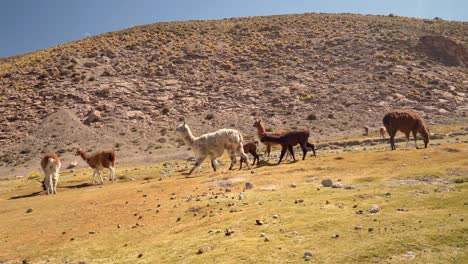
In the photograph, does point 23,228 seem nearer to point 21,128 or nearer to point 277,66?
point 21,128

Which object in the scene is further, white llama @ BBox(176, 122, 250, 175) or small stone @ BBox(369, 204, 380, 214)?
white llama @ BBox(176, 122, 250, 175)

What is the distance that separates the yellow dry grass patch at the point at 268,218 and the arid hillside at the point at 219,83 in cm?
2344

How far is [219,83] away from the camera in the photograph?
205 feet

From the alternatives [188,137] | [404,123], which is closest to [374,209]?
[188,137]

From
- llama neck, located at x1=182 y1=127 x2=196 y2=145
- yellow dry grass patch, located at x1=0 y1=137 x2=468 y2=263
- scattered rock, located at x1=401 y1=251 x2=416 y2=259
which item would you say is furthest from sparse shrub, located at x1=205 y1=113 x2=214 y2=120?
scattered rock, located at x1=401 y1=251 x2=416 y2=259

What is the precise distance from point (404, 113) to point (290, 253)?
19.3m

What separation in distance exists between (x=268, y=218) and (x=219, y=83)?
170 feet

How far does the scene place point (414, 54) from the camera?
7162cm

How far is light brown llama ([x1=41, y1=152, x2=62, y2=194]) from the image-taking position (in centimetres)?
2221

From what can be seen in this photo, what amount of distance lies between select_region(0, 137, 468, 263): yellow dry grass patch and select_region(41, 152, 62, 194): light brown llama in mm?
2035

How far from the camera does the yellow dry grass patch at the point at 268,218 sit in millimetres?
8750

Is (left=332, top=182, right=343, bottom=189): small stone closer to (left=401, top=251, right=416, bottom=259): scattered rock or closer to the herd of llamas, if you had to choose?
(left=401, top=251, right=416, bottom=259): scattered rock

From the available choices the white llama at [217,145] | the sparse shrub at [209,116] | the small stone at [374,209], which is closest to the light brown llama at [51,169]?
the white llama at [217,145]

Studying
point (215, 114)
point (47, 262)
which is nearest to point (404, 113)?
point (47, 262)
